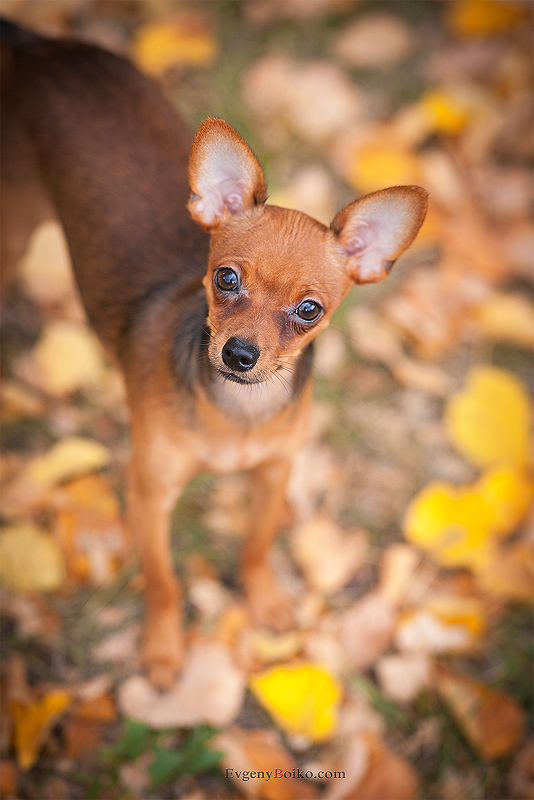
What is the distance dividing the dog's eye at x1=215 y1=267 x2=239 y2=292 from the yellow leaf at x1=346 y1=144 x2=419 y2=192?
240cm

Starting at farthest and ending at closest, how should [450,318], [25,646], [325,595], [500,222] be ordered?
[500,222] < [450,318] < [325,595] < [25,646]

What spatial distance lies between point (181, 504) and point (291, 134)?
251 cm

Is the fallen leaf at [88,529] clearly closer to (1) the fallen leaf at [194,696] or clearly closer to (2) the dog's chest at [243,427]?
(1) the fallen leaf at [194,696]

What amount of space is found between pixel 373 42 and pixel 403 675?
13.3 feet

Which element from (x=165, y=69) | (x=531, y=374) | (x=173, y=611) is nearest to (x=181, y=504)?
(x=173, y=611)

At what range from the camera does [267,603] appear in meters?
3.06

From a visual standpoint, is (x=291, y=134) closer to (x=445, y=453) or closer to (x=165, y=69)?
(x=165, y=69)

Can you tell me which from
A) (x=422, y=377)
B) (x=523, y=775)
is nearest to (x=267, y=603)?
(x=523, y=775)

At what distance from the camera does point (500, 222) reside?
4.25 meters

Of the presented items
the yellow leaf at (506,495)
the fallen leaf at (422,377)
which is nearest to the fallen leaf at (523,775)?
the yellow leaf at (506,495)

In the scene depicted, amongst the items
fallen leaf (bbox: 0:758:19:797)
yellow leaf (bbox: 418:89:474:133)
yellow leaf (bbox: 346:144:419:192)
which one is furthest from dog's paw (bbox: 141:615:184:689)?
yellow leaf (bbox: 418:89:474:133)

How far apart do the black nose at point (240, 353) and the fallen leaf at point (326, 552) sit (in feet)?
5.07

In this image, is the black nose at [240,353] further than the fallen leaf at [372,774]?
No

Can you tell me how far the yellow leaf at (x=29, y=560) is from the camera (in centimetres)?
292
